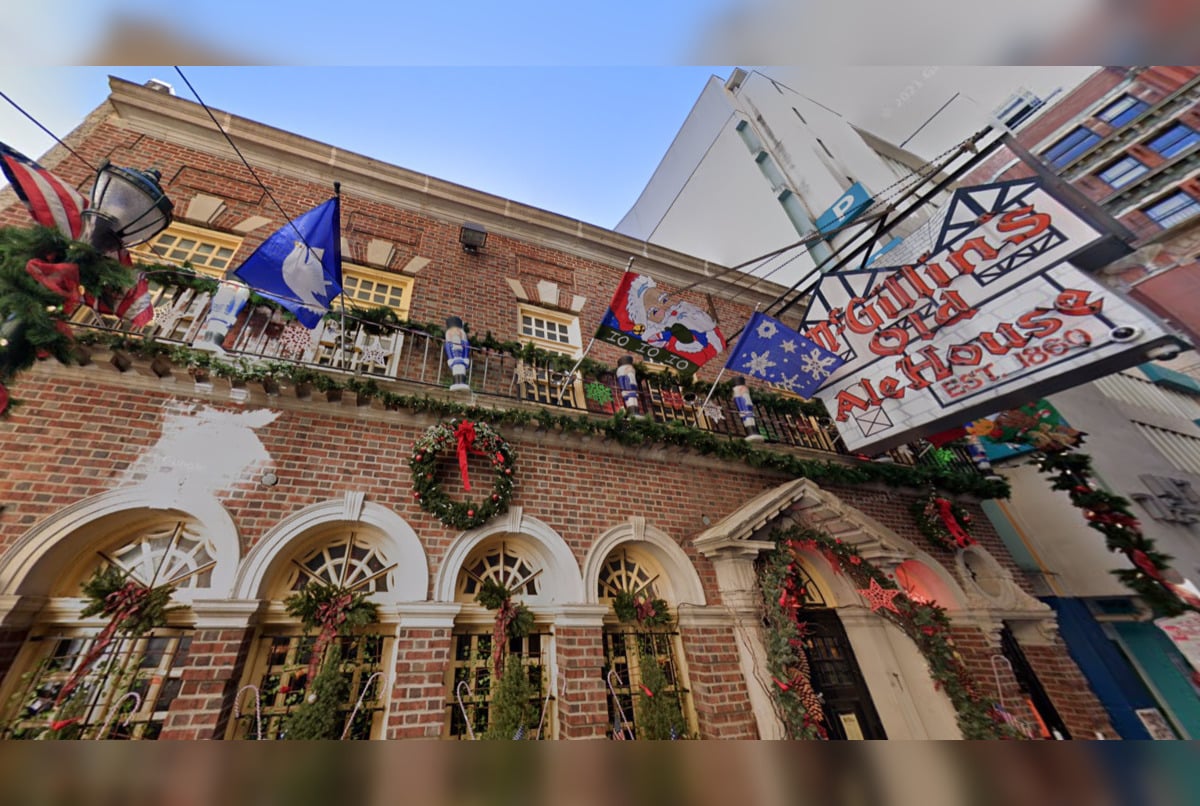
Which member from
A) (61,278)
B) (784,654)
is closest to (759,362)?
(784,654)

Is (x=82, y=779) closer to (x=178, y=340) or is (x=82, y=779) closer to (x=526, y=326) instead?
(x=178, y=340)

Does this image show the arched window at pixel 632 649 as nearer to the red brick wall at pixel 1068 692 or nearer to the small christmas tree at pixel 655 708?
the small christmas tree at pixel 655 708

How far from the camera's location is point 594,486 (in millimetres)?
5465

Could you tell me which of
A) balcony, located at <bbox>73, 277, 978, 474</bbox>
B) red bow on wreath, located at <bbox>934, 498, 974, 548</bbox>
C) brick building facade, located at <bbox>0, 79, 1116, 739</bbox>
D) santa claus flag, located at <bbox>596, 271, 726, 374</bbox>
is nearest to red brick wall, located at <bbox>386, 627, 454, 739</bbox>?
brick building facade, located at <bbox>0, 79, 1116, 739</bbox>

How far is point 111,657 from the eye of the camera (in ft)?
11.3

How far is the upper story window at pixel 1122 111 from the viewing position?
15.2ft

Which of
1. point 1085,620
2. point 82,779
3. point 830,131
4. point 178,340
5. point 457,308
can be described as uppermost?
point 830,131

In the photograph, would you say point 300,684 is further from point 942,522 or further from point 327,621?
point 942,522

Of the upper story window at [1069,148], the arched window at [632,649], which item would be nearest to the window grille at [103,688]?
the arched window at [632,649]

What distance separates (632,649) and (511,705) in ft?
5.36

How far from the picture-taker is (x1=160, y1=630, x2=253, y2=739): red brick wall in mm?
3271

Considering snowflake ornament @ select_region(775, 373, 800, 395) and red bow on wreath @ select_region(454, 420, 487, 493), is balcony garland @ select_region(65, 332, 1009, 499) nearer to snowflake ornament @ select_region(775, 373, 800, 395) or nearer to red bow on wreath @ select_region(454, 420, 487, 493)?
red bow on wreath @ select_region(454, 420, 487, 493)

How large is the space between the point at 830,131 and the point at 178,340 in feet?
43.2

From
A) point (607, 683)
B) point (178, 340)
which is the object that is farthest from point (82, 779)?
point (178, 340)
